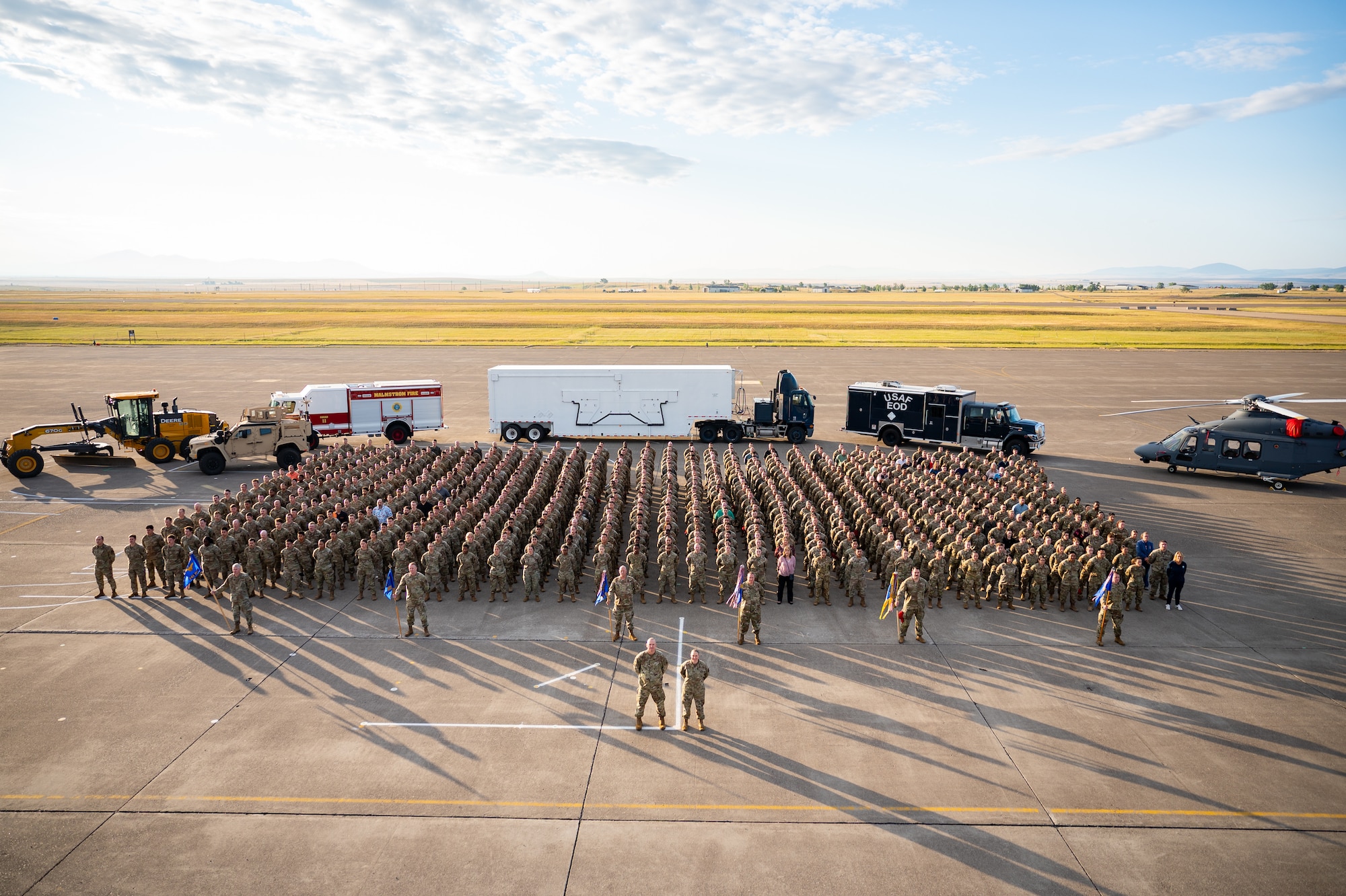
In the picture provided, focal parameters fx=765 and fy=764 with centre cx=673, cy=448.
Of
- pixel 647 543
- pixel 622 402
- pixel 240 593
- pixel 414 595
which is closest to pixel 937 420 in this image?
pixel 622 402

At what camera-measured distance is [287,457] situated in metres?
27.1

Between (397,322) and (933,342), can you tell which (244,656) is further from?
(397,322)

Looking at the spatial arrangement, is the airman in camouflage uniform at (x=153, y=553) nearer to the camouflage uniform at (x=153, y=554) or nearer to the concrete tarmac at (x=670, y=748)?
the camouflage uniform at (x=153, y=554)

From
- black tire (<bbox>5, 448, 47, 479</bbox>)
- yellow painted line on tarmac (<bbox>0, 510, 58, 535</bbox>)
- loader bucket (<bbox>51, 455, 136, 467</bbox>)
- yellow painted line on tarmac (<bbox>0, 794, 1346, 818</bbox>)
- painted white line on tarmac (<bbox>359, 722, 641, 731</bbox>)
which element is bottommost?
yellow painted line on tarmac (<bbox>0, 794, 1346, 818</bbox>)

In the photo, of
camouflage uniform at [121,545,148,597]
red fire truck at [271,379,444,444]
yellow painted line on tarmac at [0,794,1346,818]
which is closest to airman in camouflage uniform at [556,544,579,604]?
yellow painted line on tarmac at [0,794,1346,818]

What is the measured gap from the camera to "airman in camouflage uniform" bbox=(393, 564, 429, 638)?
1333 cm

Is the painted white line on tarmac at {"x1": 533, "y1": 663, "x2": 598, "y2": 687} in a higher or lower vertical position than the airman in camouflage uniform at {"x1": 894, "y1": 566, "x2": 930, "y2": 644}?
lower

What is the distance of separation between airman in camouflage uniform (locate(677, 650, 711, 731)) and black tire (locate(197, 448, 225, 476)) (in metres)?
22.3

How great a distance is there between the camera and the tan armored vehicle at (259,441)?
86.1 feet

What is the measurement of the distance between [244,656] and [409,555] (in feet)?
10.6

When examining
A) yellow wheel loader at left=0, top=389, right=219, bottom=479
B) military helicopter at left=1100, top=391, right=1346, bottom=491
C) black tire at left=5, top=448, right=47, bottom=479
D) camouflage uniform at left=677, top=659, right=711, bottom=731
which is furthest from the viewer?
yellow wheel loader at left=0, top=389, right=219, bottom=479

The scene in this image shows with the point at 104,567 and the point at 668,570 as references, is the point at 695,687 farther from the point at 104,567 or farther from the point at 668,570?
the point at 104,567

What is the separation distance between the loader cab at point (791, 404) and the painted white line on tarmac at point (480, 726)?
70.5ft

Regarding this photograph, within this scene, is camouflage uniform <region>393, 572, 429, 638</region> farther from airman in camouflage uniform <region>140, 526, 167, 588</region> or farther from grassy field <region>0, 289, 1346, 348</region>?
grassy field <region>0, 289, 1346, 348</region>
